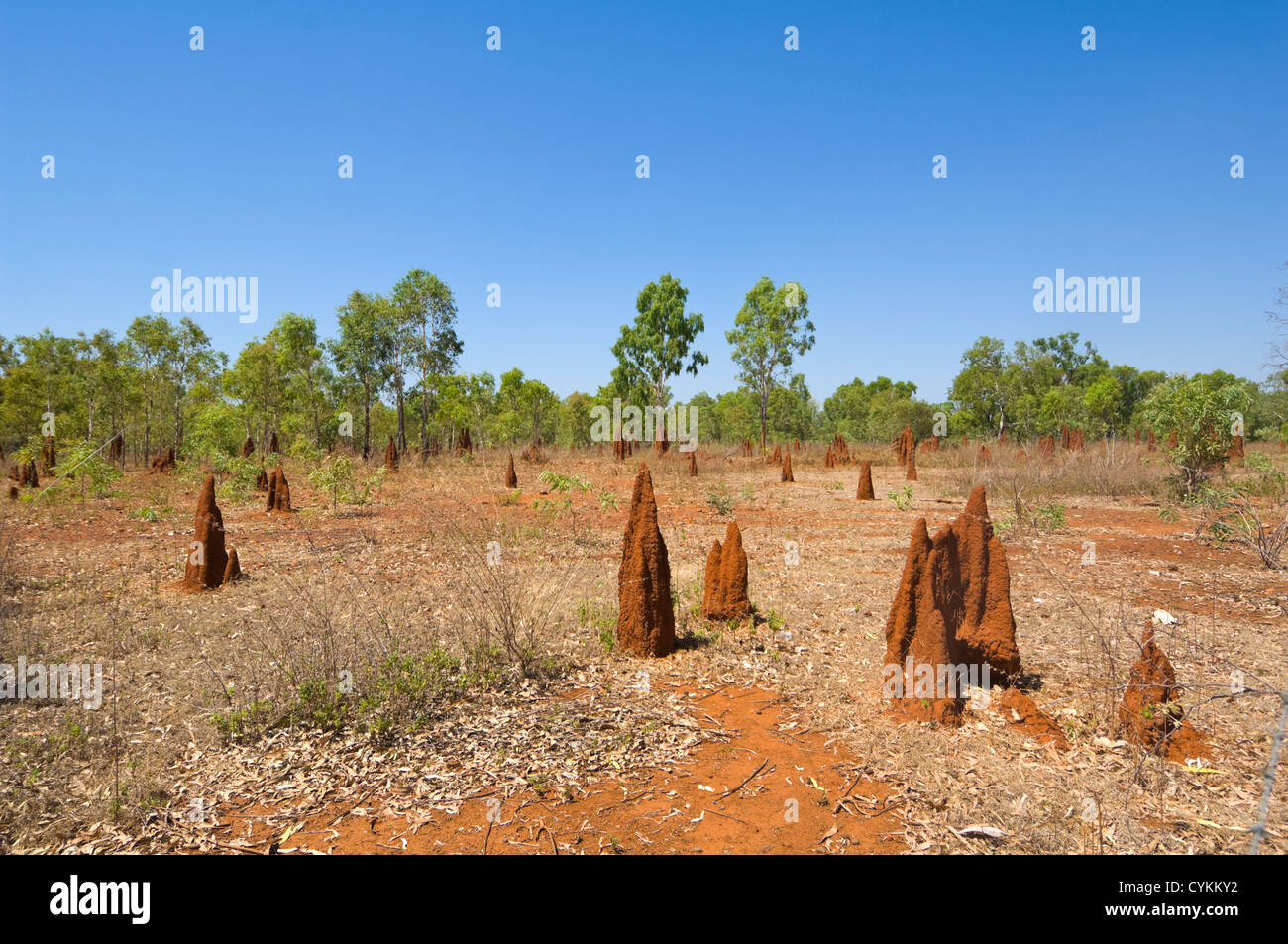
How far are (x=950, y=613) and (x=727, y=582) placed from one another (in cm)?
237

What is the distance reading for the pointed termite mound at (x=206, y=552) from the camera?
26.6 ft

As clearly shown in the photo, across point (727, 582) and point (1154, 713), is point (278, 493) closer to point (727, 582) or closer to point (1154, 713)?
point (727, 582)

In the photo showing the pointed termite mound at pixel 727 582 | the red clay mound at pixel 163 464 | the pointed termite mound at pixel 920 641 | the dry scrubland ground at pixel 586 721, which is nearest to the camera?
the dry scrubland ground at pixel 586 721

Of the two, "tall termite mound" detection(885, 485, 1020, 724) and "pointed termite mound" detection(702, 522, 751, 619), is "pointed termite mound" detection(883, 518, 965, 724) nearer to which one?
"tall termite mound" detection(885, 485, 1020, 724)

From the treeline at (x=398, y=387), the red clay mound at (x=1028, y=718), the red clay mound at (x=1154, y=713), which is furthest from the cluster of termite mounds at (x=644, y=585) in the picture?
the treeline at (x=398, y=387)

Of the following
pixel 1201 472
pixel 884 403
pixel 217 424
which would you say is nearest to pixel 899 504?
pixel 1201 472

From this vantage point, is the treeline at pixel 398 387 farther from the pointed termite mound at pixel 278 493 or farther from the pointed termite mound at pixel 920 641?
the pointed termite mound at pixel 920 641

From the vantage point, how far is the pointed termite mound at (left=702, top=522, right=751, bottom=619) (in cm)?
674

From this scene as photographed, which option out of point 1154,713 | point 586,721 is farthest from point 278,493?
point 1154,713

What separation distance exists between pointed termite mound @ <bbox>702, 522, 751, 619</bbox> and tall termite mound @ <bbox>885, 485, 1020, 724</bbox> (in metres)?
1.99

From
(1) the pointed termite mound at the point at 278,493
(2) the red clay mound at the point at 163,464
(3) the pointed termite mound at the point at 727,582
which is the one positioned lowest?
(3) the pointed termite mound at the point at 727,582

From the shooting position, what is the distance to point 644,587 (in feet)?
19.6

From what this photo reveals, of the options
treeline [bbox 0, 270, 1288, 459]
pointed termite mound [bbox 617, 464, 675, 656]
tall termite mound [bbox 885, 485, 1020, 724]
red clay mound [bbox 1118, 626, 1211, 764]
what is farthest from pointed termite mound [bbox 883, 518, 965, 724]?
treeline [bbox 0, 270, 1288, 459]

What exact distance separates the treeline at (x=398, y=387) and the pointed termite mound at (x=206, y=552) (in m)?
14.9
